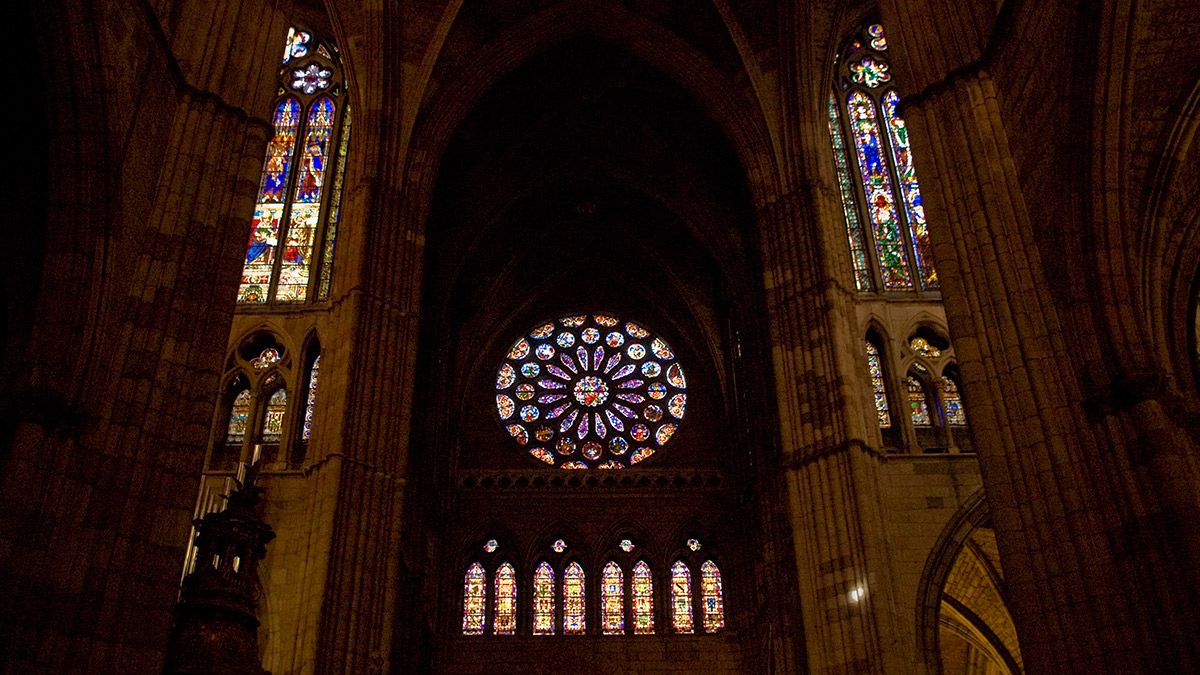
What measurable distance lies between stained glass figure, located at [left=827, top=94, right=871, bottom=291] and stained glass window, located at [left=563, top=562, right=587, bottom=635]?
879 cm

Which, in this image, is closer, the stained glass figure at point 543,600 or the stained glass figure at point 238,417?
the stained glass figure at point 238,417

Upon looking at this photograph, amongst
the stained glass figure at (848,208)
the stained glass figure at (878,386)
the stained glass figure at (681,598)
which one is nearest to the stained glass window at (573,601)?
the stained glass figure at (681,598)

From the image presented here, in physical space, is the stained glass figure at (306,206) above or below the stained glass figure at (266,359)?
above

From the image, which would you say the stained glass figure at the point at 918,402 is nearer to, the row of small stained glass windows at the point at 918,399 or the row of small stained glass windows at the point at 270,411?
the row of small stained glass windows at the point at 918,399

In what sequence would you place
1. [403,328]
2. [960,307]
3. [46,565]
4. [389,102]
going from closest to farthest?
1. [46,565]
2. [960,307]
3. [403,328]
4. [389,102]

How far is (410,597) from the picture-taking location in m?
17.4

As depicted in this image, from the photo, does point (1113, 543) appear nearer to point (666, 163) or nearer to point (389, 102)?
point (389, 102)

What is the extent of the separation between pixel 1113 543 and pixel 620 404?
17.4m

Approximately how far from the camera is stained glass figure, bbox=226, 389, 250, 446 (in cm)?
1658

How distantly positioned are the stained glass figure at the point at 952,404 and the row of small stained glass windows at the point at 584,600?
740cm

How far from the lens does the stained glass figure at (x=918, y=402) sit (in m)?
16.8

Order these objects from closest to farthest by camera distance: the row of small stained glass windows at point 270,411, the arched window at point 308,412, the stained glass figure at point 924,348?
the arched window at point 308,412
the row of small stained glass windows at point 270,411
the stained glass figure at point 924,348

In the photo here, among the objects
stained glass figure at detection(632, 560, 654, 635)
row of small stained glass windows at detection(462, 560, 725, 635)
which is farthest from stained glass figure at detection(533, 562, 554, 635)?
stained glass figure at detection(632, 560, 654, 635)

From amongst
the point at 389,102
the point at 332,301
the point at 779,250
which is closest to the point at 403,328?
the point at 332,301
